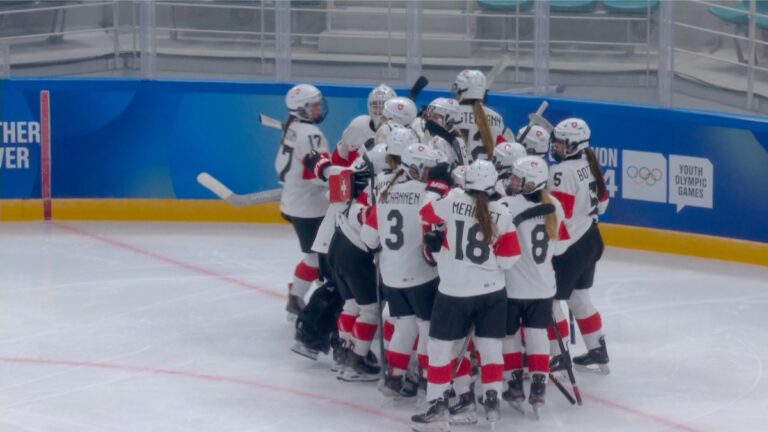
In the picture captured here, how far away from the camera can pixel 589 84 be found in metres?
10.1

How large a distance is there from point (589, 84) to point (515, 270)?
3856 mm

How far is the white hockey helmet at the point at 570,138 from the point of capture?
701 centimetres

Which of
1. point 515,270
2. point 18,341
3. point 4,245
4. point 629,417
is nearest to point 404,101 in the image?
point 515,270

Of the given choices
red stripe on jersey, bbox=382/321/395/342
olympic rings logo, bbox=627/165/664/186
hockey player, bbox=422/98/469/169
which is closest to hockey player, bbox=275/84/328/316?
hockey player, bbox=422/98/469/169

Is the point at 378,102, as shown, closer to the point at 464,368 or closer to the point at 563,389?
the point at 464,368

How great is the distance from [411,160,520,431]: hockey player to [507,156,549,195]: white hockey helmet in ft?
0.74

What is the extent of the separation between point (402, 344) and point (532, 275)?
70 cm

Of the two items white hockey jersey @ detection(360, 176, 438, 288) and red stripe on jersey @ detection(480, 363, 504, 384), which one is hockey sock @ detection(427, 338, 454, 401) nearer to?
red stripe on jersey @ detection(480, 363, 504, 384)

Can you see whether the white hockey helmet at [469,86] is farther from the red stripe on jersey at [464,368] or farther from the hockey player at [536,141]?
the red stripe on jersey at [464,368]

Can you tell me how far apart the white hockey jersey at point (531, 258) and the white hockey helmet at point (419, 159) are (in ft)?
1.20

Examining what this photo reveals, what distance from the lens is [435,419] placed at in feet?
20.7

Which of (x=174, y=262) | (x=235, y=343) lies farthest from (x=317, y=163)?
(x=174, y=262)

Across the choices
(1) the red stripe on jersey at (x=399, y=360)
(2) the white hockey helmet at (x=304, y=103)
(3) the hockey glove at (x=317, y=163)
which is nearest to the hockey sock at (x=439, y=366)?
(1) the red stripe on jersey at (x=399, y=360)

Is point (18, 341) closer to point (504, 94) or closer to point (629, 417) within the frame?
point (629, 417)
